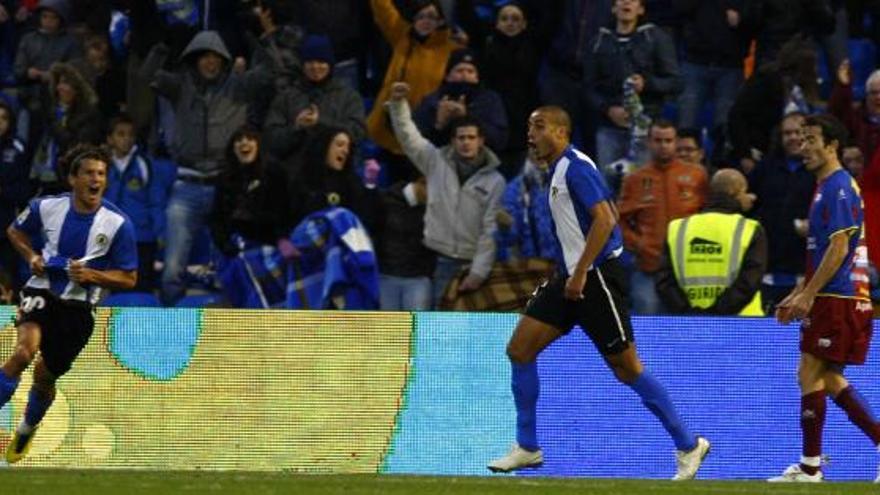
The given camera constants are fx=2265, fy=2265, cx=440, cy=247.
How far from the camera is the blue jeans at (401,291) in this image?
17.5m

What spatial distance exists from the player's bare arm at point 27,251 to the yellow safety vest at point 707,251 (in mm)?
4478

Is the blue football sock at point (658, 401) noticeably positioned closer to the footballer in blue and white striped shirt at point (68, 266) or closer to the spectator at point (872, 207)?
the footballer in blue and white striped shirt at point (68, 266)

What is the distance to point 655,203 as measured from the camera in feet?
54.6

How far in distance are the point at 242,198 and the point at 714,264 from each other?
3.98 metres

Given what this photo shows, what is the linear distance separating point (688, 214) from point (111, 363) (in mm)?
4379

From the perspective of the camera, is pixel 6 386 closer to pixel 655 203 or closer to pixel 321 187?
pixel 321 187

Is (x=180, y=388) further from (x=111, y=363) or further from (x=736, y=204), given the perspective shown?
(x=736, y=204)

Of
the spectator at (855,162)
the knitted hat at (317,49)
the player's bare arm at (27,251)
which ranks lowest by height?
the player's bare arm at (27,251)

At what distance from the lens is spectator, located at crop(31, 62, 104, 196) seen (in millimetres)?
18984

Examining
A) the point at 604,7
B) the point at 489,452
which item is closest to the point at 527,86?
the point at 604,7

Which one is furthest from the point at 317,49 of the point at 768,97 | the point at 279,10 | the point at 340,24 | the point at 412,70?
the point at 768,97

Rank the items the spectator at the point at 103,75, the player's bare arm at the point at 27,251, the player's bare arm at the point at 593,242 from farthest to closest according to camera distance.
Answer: the spectator at the point at 103,75, the player's bare arm at the point at 27,251, the player's bare arm at the point at 593,242

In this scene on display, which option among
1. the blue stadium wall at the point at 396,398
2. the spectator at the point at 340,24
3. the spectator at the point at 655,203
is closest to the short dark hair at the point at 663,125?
the spectator at the point at 655,203

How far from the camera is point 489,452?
15.0m
